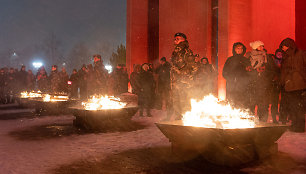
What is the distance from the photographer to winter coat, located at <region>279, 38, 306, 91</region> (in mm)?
7939

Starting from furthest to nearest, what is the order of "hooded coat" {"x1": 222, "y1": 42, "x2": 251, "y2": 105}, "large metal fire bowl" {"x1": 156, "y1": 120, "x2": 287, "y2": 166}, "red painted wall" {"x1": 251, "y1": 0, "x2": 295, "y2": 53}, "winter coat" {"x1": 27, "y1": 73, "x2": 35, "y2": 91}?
"winter coat" {"x1": 27, "y1": 73, "x2": 35, "y2": 91} → "red painted wall" {"x1": 251, "y1": 0, "x2": 295, "y2": 53} → "hooded coat" {"x1": 222, "y1": 42, "x2": 251, "y2": 105} → "large metal fire bowl" {"x1": 156, "y1": 120, "x2": 287, "y2": 166}

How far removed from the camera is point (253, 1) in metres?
13.7

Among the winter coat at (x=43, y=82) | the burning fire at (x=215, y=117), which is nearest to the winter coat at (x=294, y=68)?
the burning fire at (x=215, y=117)

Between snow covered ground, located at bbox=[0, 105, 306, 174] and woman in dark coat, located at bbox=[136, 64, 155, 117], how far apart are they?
3.97 m

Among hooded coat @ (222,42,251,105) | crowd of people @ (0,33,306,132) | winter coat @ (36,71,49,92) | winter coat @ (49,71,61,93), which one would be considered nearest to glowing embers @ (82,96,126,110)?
crowd of people @ (0,33,306,132)

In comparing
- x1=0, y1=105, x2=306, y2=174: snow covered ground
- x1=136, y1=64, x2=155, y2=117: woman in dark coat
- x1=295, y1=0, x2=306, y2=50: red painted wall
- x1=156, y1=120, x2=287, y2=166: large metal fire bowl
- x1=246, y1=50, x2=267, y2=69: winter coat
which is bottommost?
x1=0, y1=105, x2=306, y2=174: snow covered ground

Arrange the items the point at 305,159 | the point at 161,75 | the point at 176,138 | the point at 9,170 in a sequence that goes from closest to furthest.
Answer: the point at 9,170
the point at 305,159
the point at 176,138
the point at 161,75

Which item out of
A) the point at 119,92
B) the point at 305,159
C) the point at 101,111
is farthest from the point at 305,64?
the point at 119,92

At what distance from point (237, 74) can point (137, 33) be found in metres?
13.9

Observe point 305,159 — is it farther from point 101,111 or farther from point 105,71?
point 105,71

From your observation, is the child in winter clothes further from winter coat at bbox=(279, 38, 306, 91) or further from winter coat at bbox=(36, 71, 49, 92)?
winter coat at bbox=(36, 71, 49, 92)

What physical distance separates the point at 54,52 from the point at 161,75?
2523 inches

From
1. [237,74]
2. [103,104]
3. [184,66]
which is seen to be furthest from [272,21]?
[103,104]

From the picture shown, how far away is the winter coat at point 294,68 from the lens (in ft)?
26.0
